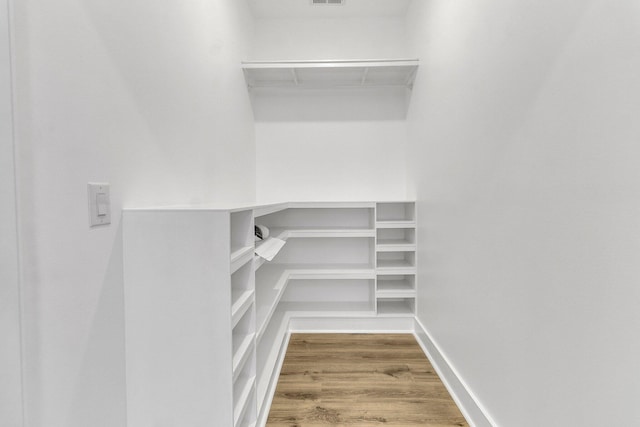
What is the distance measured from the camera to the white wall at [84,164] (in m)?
0.75

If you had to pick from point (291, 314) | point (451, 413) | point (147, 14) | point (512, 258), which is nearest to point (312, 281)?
point (291, 314)

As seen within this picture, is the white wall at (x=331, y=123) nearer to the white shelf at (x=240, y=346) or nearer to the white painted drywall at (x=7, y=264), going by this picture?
the white shelf at (x=240, y=346)

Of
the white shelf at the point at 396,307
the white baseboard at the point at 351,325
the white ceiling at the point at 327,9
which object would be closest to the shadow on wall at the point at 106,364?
the white baseboard at the point at 351,325

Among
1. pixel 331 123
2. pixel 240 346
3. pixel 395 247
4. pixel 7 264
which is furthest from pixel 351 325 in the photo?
pixel 7 264

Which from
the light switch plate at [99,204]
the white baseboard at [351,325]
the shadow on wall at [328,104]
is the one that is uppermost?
the shadow on wall at [328,104]

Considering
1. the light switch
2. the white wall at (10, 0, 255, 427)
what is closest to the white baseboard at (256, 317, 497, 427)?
the white wall at (10, 0, 255, 427)

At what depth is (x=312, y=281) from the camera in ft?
10.3

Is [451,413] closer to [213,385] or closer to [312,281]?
[213,385]

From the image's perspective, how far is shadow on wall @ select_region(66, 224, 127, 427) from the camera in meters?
0.90

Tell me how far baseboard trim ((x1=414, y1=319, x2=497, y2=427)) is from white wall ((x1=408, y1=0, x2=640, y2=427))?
43 mm

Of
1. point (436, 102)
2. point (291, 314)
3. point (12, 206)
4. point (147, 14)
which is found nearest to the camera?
point (12, 206)

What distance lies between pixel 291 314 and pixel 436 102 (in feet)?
6.39

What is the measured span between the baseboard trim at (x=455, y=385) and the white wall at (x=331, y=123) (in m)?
1.30

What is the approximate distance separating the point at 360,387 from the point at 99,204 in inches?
65.6
